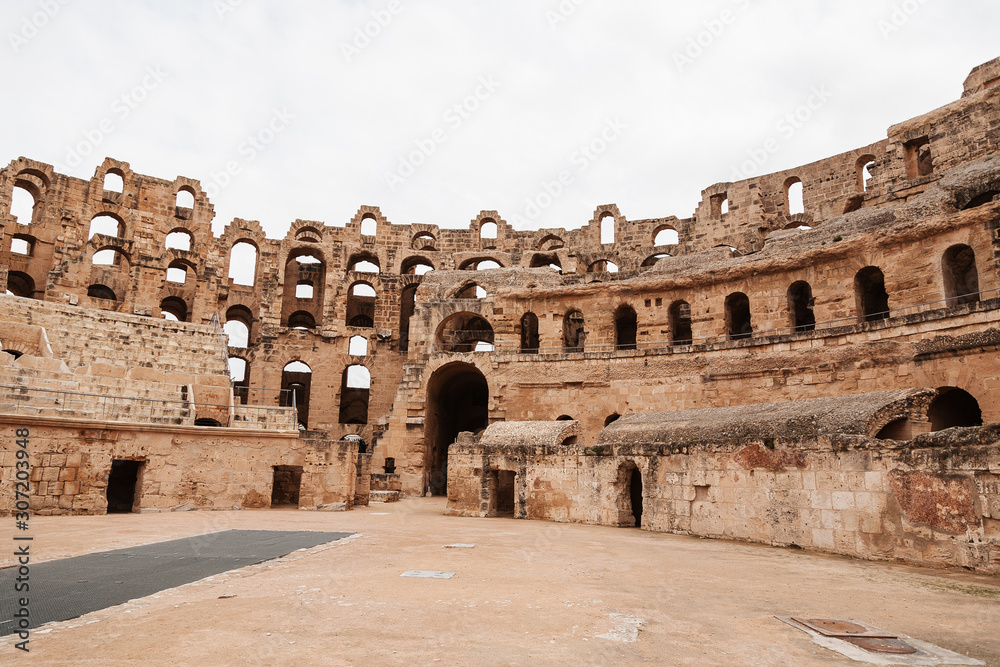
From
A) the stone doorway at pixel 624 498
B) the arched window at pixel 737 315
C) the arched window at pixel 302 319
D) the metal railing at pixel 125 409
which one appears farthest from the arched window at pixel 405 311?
the stone doorway at pixel 624 498

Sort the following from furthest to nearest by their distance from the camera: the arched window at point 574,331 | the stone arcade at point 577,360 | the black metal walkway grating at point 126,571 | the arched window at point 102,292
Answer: the arched window at point 102,292, the arched window at point 574,331, the stone arcade at point 577,360, the black metal walkway grating at point 126,571

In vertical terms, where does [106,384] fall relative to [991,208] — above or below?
below

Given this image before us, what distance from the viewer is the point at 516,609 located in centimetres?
526

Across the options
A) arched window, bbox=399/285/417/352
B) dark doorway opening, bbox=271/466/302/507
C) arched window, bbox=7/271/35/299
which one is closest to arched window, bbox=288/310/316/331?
arched window, bbox=399/285/417/352

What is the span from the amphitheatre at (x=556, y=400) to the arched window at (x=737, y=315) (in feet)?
0.49

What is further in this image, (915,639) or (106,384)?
(106,384)

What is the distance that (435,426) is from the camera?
992 inches

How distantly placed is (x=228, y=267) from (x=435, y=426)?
13.8 meters

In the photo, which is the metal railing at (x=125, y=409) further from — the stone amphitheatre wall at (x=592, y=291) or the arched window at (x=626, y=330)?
the arched window at (x=626, y=330)

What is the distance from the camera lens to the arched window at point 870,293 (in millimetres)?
18906

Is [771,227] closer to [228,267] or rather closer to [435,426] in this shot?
[435,426]

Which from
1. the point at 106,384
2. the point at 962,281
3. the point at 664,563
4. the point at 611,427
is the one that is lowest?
the point at 664,563

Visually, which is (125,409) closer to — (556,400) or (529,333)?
(556,400)

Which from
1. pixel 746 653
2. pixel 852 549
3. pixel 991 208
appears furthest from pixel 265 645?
pixel 991 208
